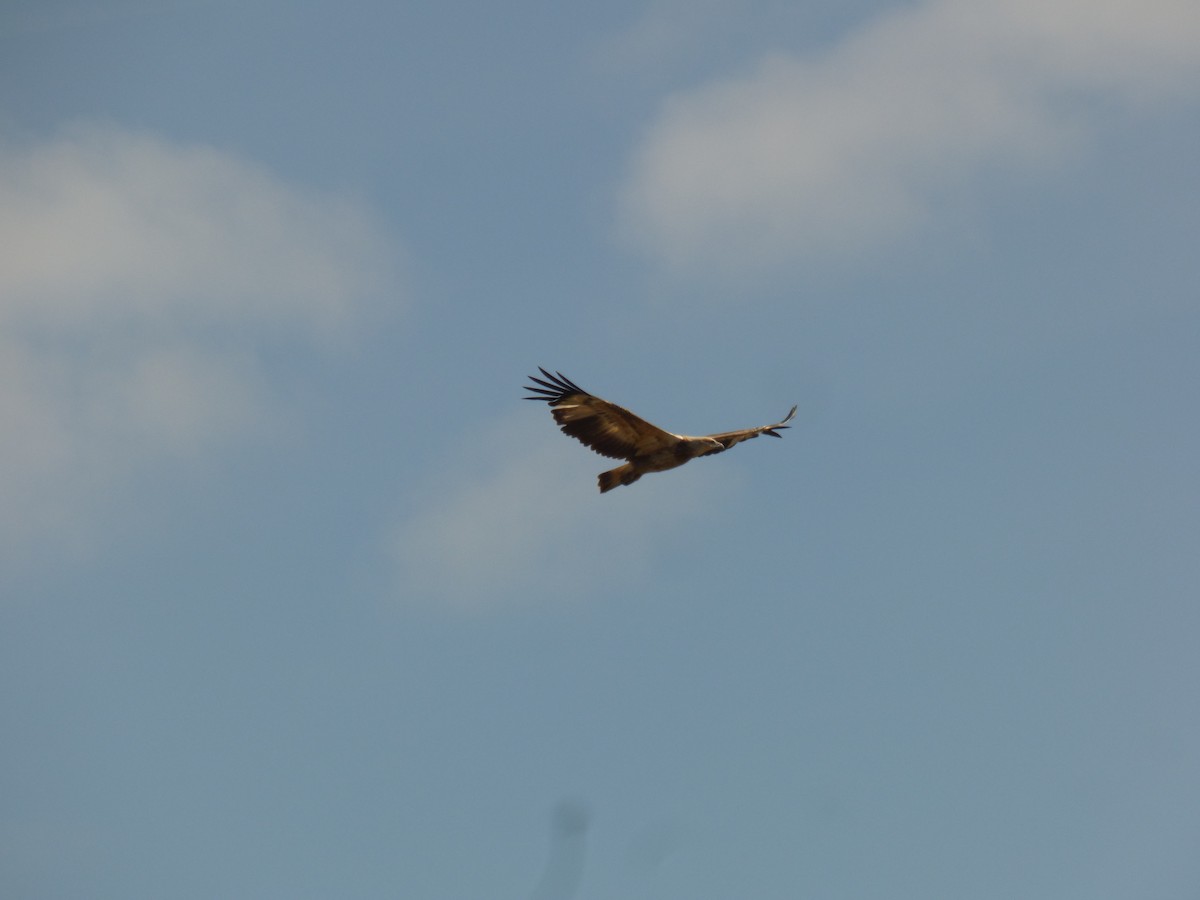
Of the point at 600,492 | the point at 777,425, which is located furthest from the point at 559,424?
the point at 777,425

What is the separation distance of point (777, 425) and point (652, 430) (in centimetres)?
428

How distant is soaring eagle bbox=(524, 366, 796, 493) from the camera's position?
6094 centimetres

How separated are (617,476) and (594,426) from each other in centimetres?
138

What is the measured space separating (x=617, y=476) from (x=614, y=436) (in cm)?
102

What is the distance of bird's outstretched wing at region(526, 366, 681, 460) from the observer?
6100cm

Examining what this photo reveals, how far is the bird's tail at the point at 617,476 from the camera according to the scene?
201 ft

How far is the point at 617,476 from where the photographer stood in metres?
61.5

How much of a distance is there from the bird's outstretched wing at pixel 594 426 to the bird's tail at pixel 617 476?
0.30 meters

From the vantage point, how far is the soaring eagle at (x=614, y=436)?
60938 mm

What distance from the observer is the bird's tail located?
6138 centimetres

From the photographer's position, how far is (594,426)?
61.2 meters

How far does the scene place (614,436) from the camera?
61.2m

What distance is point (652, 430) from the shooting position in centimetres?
6078

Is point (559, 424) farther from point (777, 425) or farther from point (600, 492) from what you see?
point (777, 425)
